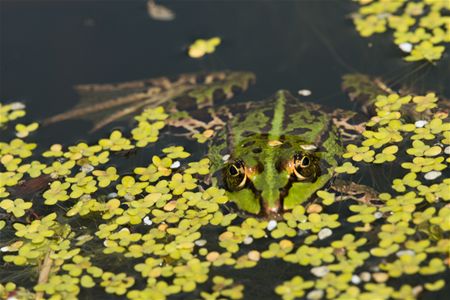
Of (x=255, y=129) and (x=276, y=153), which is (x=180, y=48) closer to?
(x=255, y=129)

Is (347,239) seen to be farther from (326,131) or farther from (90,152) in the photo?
(90,152)

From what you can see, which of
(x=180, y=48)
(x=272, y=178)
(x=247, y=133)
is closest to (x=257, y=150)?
(x=272, y=178)

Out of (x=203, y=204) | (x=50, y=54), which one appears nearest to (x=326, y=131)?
(x=203, y=204)

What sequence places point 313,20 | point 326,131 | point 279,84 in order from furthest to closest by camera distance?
1. point 313,20
2. point 279,84
3. point 326,131

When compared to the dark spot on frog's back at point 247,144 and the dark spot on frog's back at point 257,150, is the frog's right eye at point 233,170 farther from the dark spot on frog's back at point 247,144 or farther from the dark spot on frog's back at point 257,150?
the dark spot on frog's back at point 247,144

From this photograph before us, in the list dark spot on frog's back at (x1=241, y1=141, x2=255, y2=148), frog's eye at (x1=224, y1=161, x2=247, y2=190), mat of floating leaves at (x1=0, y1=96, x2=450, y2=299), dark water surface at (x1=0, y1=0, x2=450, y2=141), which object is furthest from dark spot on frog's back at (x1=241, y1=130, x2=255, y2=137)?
dark water surface at (x1=0, y1=0, x2=450, y2=141)
